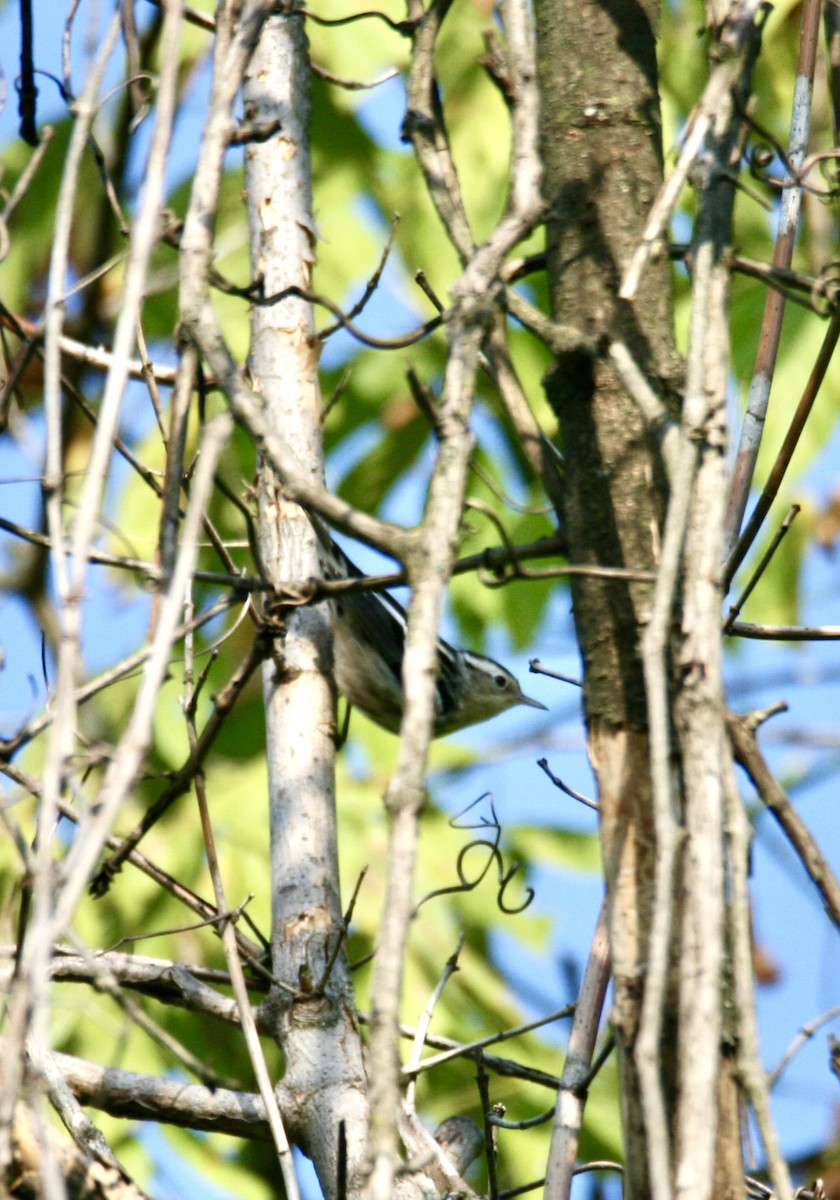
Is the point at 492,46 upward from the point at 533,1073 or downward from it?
upward

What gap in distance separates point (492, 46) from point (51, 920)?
1419mm

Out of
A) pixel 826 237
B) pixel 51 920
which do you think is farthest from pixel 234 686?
pixel 826 237

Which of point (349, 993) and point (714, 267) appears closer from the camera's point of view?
point (714, 267)

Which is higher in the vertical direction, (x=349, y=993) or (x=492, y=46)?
(x=492, y=46)

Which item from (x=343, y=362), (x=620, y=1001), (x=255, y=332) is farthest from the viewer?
(x=343, y=362)

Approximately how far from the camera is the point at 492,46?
204 cm

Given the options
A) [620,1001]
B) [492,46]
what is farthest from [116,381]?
[620,1001]

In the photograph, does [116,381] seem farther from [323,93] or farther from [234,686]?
[323,93]

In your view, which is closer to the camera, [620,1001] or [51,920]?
[51,920]

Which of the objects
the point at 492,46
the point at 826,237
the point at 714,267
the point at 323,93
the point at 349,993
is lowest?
the point at 349,993

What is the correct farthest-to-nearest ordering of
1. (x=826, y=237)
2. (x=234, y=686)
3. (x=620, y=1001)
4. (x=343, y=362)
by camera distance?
(x=343, y=362)
(x=826, y=237)
(x=234, y=686)
(x=620, y=1001)

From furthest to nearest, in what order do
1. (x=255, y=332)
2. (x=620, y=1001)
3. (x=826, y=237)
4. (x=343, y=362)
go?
(x=343, y=362) → (x=826, y=237) → (x=255, y=332) → (x=620, y=1001)

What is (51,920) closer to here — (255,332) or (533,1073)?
(533,1073)

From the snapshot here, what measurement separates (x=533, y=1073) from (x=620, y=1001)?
129 cm
